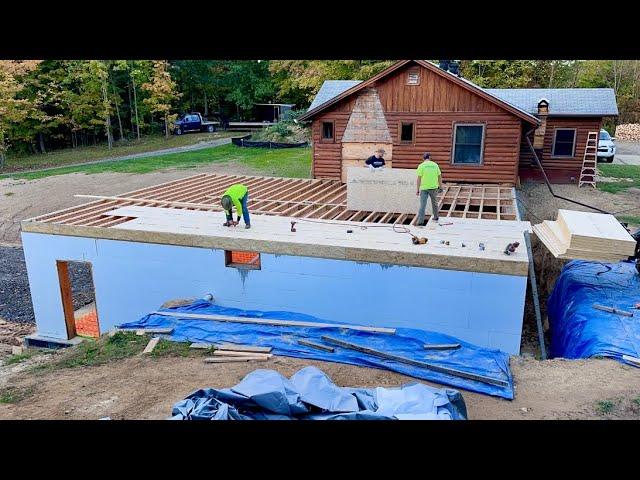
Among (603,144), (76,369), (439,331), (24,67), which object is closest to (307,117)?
(439,331)

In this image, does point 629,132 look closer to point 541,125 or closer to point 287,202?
point 541,125

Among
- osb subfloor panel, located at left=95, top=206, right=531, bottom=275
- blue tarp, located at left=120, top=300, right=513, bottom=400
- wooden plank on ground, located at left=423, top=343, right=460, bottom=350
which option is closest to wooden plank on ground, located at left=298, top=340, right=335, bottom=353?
blue tarp, located at left=120, top=300, right=513, bottom=400

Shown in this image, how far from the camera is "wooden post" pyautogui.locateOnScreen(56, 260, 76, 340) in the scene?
464 inches

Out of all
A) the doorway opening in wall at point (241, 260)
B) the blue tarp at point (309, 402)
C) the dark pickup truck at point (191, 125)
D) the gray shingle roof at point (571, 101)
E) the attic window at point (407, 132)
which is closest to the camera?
the blue tarp at point (309, 402)

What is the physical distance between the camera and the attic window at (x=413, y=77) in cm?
1559

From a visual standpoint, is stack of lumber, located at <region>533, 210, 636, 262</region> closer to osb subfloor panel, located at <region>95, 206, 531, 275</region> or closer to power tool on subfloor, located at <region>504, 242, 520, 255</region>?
osb subfloor panel, located at <region>95, 206, 531, 275</region>

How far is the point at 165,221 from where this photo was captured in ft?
37.9

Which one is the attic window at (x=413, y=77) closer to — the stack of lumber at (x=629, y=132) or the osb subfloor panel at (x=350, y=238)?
the osb subfloor panel at (x=350, y=238)

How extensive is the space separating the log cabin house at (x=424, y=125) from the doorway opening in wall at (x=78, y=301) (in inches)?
320

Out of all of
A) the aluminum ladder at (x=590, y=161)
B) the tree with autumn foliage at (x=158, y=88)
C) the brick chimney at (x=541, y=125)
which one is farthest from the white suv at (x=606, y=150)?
the tree with autumn foliage at (x=158, y=88)

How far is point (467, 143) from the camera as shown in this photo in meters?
15.8

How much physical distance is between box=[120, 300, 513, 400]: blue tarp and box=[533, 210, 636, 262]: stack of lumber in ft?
8.18

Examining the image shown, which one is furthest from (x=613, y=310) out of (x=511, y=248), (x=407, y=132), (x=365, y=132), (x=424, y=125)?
(x=365, y=132)
